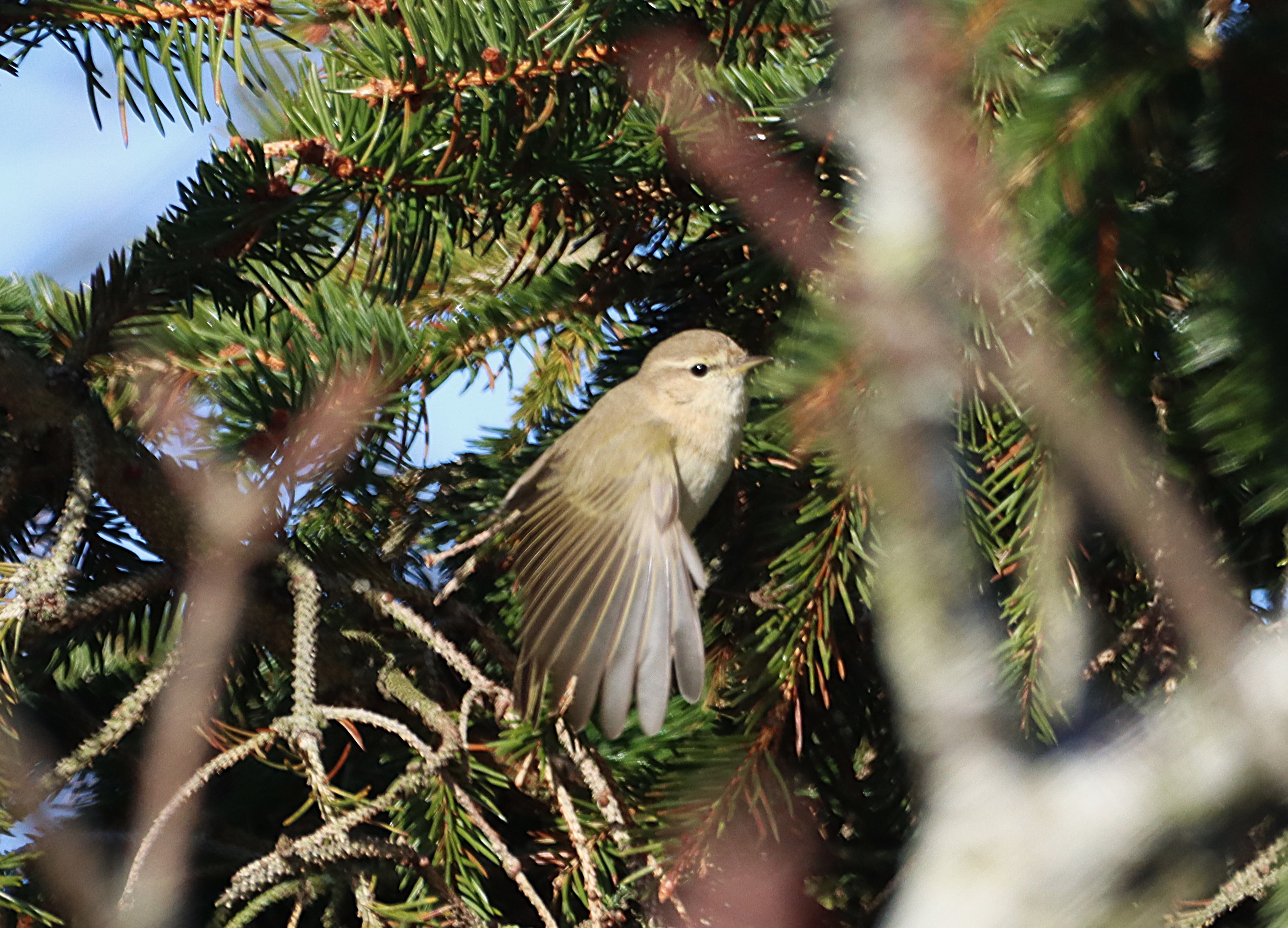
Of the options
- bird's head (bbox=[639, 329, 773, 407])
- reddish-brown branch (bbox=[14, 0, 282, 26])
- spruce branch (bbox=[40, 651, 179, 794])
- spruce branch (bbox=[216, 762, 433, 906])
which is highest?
reddish-brown branch (bbox=[14, 0, 282, 26])

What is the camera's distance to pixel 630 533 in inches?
67.2

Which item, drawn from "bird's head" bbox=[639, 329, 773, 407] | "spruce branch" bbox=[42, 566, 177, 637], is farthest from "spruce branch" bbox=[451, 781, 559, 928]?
"bird's head" bbox=[639, 329, 773, 407]

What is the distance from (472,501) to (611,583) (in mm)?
230

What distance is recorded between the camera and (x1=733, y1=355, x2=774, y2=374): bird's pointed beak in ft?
5.28

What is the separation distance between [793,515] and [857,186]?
0.39 m

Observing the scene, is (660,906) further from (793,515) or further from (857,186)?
(857,186)

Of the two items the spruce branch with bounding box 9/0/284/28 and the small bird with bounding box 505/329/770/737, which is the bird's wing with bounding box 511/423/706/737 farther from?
the spruce branch with bounding box 9/0/284/28

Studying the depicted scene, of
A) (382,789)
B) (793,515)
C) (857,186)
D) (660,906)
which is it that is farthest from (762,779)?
(857,186)

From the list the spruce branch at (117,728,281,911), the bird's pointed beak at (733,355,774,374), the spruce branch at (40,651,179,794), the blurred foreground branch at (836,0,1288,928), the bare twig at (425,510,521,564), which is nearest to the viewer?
the blurred foreground branch at (836,0,1288,928)

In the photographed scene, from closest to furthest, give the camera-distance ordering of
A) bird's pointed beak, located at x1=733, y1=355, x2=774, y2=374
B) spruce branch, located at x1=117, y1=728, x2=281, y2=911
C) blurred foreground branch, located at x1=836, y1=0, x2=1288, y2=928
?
blurred foreground branch, located at x1=836, y1=0, x2=1288, y2=928 → spruce branch, located at x1=117, y1=728, x2=281, y2=911 → bird's pointed beak, located at x1=733, y1=355, x2=774, y2=374

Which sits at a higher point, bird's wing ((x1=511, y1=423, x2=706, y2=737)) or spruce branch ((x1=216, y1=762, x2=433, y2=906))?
bird's wing ((x1=511, y1=423, x2=706, y2=737))

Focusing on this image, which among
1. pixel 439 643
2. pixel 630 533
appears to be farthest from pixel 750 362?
pixel 439 643

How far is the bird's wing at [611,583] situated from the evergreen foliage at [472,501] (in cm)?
6

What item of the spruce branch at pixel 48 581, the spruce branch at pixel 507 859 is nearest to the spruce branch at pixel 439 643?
the spruce branch at pixel 507 859
